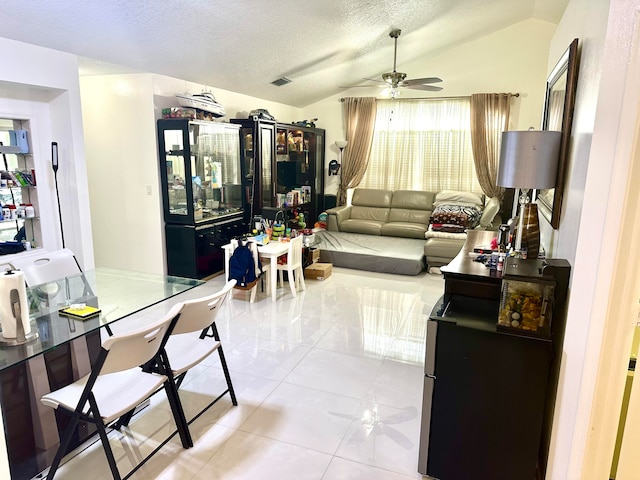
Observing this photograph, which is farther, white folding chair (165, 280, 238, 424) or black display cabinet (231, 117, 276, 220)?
black display cabinet (231, 117, 276, 220)

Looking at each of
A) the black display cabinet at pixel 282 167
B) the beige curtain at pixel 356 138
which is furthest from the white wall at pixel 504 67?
the black display cabinet at pixel 282 167

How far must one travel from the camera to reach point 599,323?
1.44 meters

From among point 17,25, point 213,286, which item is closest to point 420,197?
point 213,286

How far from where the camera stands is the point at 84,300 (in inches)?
88.0

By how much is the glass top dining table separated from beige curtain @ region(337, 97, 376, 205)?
195 inches

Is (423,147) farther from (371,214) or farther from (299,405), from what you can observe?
(299,405)

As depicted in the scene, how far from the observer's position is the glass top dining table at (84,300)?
172 centimetres

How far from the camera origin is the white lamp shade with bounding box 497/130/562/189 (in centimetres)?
192

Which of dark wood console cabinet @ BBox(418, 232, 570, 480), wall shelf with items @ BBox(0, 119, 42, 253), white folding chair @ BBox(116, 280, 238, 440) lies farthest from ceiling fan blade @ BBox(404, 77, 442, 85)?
wall shelf with items @ BBox(0, 119, 42, 253)

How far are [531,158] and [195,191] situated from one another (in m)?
3.57

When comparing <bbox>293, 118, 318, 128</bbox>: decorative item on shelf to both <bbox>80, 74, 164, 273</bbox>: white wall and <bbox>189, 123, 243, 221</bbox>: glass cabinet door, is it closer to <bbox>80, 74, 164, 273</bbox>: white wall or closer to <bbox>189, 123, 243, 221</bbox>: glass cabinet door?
<bbox>189, 123, 243, 221</bbox>: glass cabinet door

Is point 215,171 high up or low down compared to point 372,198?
up

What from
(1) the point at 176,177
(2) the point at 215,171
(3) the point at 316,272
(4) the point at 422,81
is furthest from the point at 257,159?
(4) the point at 422,81

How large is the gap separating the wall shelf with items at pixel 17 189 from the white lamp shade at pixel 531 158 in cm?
366
